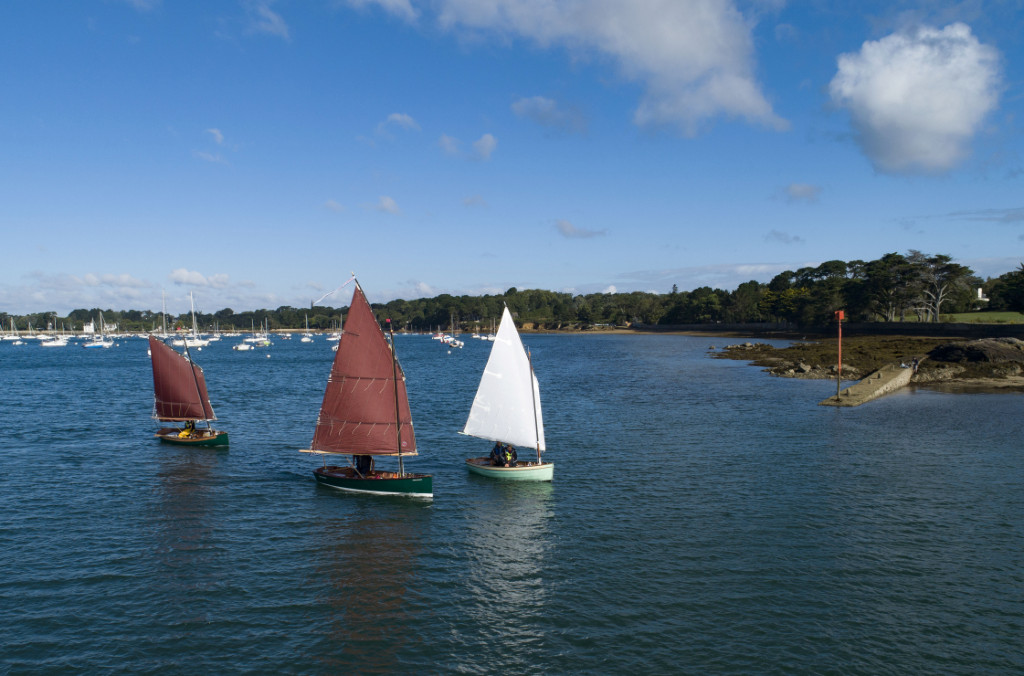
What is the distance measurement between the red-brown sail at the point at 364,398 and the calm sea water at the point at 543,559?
9.73 ft

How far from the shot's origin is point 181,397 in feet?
163

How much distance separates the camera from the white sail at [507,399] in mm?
38594

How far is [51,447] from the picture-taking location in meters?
47.6

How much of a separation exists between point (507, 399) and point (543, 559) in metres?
14.7

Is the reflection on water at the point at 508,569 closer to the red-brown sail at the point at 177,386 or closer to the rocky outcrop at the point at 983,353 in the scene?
the red-brown sail at the point at 177,386

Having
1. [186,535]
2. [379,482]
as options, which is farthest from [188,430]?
[379,482]

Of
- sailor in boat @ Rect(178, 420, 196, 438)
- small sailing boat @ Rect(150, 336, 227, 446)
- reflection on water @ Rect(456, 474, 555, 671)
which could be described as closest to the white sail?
reflection on water @ Rect(456, 474, 555, 671)

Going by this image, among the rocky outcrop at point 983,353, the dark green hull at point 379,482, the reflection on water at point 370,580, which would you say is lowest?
the reflection on water at point 370,580

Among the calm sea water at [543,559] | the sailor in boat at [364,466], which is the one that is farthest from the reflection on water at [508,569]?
the sailor in boat at [364,466]

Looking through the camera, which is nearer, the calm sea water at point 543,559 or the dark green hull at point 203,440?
the calm sea water at point 543,559

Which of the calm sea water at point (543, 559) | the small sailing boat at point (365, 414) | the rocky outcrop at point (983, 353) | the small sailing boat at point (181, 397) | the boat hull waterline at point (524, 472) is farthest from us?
the rocky outcrop at point (983, 353)

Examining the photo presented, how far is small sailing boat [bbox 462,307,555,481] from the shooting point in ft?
126

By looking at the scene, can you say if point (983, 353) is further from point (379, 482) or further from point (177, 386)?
point (177, 386)

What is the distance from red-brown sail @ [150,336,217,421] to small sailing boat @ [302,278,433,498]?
17.4m
